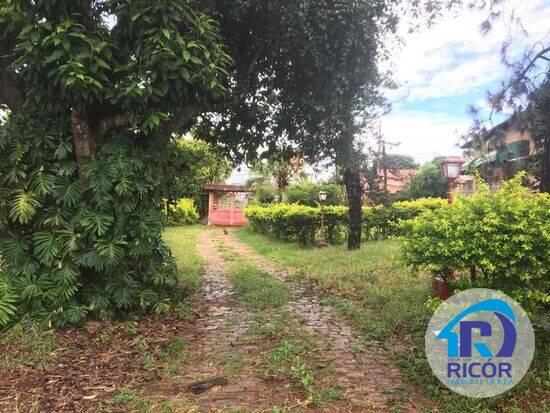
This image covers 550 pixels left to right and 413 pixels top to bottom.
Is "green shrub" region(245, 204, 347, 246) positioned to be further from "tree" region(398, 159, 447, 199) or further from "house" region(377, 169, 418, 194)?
"tree" region(398, 159, 447, 199)

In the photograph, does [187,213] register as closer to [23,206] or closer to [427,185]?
[427,185]

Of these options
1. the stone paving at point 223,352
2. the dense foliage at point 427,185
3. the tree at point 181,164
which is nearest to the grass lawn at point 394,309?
the stone paving at point 223,352

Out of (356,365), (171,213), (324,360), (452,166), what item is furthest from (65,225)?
(452,166)

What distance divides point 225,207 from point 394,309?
20.9 metres

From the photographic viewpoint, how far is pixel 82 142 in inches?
183

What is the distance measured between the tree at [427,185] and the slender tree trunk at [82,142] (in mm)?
19293

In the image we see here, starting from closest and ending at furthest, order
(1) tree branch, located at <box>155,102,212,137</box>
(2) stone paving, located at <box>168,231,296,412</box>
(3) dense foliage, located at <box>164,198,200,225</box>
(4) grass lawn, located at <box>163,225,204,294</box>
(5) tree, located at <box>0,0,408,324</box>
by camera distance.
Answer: (2) stone paving, located at <box>168,231,296,412</box> < (5) tree, located at <box>0,0,408,324</box> < (1) tree branch, located at <box>155,102,212,137</box> < (4) grass lawn, located at <box>163,225,204,294</box> < (3) dense foliage, located at <box>164,198,200,225</box>

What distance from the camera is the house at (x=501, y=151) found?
15.4 feet

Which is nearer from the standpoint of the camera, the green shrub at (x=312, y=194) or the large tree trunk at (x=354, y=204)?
the large tree trunk at (x=354, y=204)

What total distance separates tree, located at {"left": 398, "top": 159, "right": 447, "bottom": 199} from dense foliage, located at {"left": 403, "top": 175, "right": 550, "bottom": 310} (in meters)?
18.8

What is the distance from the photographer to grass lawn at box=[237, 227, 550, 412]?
10.3 ft

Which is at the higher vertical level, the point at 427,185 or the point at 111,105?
the point at 427,185

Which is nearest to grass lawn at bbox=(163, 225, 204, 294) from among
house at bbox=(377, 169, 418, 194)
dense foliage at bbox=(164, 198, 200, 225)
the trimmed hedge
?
the trimmed hedge

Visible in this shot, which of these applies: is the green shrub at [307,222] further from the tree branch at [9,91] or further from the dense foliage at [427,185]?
the dense foliage at [427,185]
